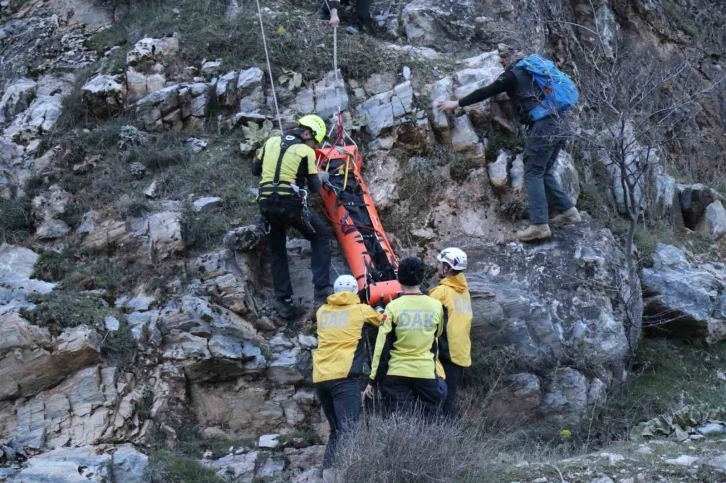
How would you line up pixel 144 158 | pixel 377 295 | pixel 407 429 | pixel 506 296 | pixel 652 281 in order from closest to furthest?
pixel 407 429, pixel 377 295, pixel 506 296, pixel 652 281, pixel 144 158

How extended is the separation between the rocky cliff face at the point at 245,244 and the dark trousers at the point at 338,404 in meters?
0.73

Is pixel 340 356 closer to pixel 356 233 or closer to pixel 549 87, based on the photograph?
pixel 356 233

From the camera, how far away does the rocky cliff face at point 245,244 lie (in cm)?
847

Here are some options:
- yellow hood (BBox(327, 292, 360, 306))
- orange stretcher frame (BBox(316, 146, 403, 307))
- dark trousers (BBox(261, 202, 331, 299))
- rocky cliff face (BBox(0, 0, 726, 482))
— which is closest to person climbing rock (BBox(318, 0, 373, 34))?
rocky cliff face (BBox(0, 0, 726, 482))

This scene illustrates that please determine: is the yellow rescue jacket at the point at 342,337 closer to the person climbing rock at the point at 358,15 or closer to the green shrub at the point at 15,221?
the green shrub at the point at 15,221

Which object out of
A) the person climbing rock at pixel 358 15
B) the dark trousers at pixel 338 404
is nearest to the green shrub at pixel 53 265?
the dark trousers at pixel 338 404

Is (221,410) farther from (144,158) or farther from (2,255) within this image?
(144,158)

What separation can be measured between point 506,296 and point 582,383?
114cm

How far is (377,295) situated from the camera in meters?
8.68

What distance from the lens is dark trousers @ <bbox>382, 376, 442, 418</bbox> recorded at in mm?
7548

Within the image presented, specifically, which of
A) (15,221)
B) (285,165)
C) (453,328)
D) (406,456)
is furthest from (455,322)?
(15,221)

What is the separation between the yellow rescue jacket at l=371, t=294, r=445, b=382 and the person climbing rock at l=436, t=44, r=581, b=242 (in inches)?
105

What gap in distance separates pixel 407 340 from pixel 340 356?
559mm

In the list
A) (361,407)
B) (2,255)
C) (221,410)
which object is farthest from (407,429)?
(2,255)
